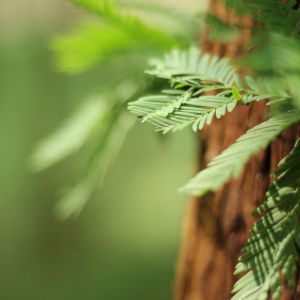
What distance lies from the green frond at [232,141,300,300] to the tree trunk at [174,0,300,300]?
135 mm

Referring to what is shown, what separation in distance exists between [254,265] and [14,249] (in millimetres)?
6075

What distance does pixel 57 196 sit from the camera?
6.23 meters

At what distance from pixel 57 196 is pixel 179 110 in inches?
233

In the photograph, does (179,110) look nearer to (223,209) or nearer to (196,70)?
(196,70)

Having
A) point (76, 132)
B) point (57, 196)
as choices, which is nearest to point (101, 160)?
point (76, 132)

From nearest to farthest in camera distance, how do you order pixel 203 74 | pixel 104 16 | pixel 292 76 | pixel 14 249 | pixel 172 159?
pixel 292 76, pixel 203 74, pixel 104 16, pixel 14 249, pixel 172 159

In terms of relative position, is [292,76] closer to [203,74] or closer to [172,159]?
[203,74]

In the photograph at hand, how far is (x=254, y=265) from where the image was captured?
0.46 m

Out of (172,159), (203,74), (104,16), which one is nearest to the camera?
(203,74)

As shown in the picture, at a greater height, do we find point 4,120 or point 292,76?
point 4,120

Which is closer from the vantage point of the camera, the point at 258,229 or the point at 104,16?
the point at 258,229

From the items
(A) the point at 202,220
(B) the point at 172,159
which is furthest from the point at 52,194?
(A) the point at 202,220

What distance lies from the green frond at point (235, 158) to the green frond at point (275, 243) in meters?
0.05

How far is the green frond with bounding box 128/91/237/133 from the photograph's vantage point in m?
0.46
